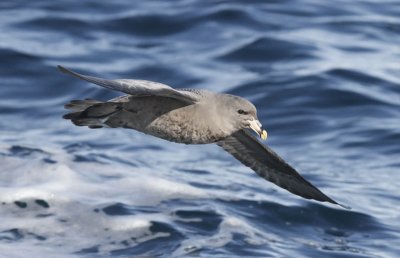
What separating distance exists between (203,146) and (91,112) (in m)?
5.32

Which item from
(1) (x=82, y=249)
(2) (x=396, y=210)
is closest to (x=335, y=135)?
(2) (x=396, y=210)

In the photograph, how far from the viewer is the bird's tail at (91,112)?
6.86 metres

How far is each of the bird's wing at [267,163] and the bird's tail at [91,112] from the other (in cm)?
150

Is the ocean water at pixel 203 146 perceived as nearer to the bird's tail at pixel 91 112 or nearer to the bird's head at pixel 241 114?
the bird's head at pixel 241 114

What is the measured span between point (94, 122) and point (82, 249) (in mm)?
2572

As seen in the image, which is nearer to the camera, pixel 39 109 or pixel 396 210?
pixel 396 210

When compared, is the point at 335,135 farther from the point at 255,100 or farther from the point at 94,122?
the point at 94,122

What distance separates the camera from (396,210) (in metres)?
10.3

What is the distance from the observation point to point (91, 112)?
6.91 metres

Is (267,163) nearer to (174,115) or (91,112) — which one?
(174,115)

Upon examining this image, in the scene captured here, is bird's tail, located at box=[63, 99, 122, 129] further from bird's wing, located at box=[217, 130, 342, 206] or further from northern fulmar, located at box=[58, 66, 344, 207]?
bird's wing, located at box=[217, 130, 342, 206]

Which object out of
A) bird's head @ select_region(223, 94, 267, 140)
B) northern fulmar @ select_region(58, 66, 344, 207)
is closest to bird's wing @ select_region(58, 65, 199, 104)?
northern fulmar @ select_region(58, 66, 344, 207)

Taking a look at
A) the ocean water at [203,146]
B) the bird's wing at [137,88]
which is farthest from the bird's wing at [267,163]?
the bird's wing at [137,88]

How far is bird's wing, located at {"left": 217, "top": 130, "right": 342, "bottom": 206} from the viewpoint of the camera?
820 cm
